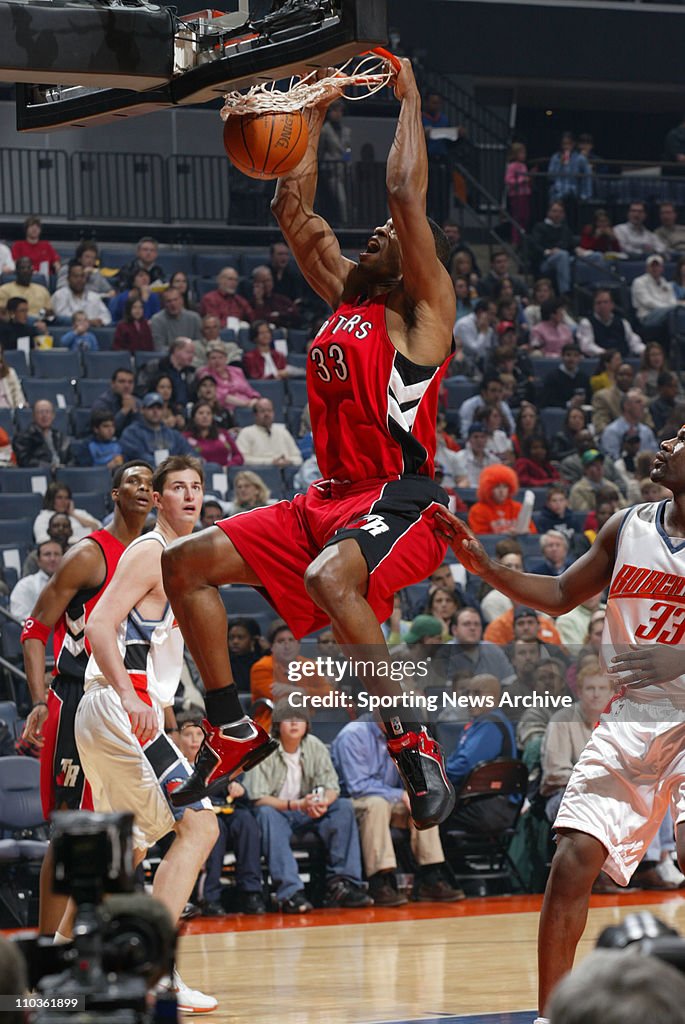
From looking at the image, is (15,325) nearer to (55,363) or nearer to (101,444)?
(55,363)

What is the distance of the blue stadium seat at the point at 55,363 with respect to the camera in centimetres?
1346

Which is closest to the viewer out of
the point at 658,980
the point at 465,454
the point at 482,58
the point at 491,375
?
the point at 658,980

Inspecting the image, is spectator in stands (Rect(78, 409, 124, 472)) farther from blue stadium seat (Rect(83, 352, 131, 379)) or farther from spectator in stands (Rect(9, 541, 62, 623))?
spectator in stands (Rect(9, 541, 62, 623))

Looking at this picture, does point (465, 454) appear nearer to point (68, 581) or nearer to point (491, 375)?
point (491, 375)

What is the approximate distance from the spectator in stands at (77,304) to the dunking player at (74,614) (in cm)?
789

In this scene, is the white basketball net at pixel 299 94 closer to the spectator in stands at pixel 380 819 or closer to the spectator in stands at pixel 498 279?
the spectator in stands at pixel 380 819

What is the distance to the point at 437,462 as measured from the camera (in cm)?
1319

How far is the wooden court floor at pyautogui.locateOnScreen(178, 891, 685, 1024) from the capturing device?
6.23 m

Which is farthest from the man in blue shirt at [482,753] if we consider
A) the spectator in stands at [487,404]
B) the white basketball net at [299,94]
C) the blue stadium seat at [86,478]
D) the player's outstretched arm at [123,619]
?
the spectator in stands at [487,404]

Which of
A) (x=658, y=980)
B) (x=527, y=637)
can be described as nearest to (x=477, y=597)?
(x=527, y=637)

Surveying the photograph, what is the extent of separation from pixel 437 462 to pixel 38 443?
329 centimetres

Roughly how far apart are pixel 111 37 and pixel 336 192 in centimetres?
1229

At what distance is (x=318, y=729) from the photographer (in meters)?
9.88

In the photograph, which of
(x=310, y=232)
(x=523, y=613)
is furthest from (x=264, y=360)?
(x=310, y=232)
